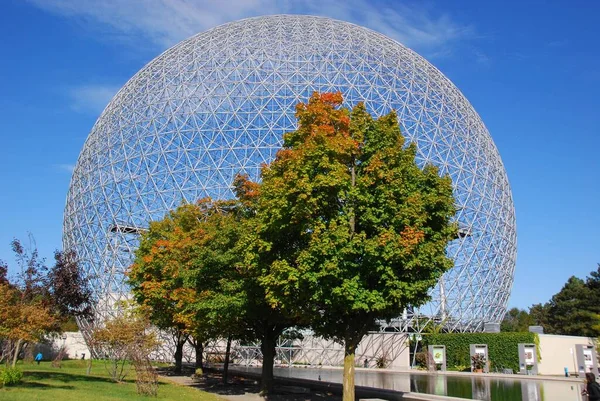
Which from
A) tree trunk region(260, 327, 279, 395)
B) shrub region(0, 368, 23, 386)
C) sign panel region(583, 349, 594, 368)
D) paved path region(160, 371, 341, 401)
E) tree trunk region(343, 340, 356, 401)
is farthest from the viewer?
sign panel region(583, 349, 594, 368)

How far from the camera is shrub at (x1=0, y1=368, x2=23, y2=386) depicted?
14.4 metres

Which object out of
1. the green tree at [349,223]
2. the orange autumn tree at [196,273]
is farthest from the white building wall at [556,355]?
the green tree at [349,223]

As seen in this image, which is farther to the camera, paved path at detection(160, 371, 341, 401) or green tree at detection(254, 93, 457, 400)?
paved path at detection(160, 371, 341, 401)

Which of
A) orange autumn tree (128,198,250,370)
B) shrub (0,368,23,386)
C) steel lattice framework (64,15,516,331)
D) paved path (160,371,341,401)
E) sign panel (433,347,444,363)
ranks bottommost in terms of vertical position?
paved path (160,371,341,401)

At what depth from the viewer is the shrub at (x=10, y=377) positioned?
14.4 meters

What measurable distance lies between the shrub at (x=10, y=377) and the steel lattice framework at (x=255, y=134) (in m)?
15.9

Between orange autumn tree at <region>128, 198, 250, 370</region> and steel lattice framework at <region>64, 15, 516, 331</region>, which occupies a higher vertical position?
steel lattice framework at <region>64, 15, 516, 331</region>

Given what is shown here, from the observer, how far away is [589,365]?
99.8ft

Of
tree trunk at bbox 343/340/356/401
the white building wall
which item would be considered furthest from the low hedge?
tree trunk at bbox 343/340/356/401

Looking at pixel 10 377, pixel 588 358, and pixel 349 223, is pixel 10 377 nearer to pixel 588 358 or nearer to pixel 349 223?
pixel 349 223

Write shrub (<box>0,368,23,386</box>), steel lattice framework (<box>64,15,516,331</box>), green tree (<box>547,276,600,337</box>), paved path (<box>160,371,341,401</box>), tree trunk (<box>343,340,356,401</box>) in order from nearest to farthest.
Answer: tree trunk (<box>343,340,356,401</box>)
shrub (<box>0,368,23,386</box>)
paved path (<box>160,371,341,401</box>)
steel lattice framework (<box>64,15,516,331</box>)
green tree (<box>547,276,600,337</box>)

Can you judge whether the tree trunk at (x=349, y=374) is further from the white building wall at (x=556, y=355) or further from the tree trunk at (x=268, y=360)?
the white building wall at (x=556, y=355)

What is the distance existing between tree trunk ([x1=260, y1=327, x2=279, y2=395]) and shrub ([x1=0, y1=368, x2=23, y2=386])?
746 centimetres

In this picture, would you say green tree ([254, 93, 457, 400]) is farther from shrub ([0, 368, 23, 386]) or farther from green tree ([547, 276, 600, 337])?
green tree ([547, 276, 600, 337])
